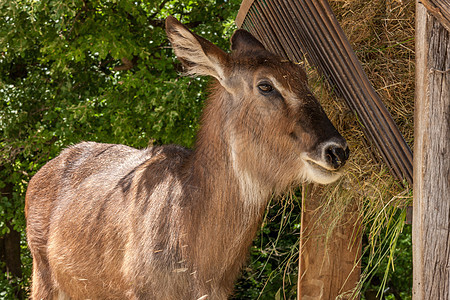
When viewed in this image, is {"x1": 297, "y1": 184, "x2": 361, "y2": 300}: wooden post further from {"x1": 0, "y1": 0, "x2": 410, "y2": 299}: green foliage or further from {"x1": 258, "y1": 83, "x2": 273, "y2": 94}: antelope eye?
{"x1": 0, "y1": 0, "x2": 410, "y2": 299}: green foliage

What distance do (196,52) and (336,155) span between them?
3.76 ft

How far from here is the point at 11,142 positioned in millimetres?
8086

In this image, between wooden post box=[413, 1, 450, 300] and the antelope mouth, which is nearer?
wooden post box=[413, 1, 450, 300]

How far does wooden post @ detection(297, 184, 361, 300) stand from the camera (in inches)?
163

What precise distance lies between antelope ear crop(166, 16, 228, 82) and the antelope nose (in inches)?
37.1

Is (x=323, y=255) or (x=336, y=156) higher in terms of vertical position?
(x=336, y=156)

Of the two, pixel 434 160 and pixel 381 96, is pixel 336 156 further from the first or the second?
pixel 434 160

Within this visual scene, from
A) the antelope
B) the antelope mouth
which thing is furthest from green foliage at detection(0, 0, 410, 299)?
the antelope mouth

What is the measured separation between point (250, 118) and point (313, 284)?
141cm

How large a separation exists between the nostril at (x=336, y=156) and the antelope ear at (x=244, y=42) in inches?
45.1

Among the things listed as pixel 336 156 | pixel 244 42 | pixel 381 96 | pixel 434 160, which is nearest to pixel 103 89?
pixel 244 42

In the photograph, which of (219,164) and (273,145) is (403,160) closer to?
(273,145)

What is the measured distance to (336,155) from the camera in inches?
126

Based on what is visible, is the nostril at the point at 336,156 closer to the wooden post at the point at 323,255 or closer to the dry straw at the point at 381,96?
the dry straw at the point at 381,96
